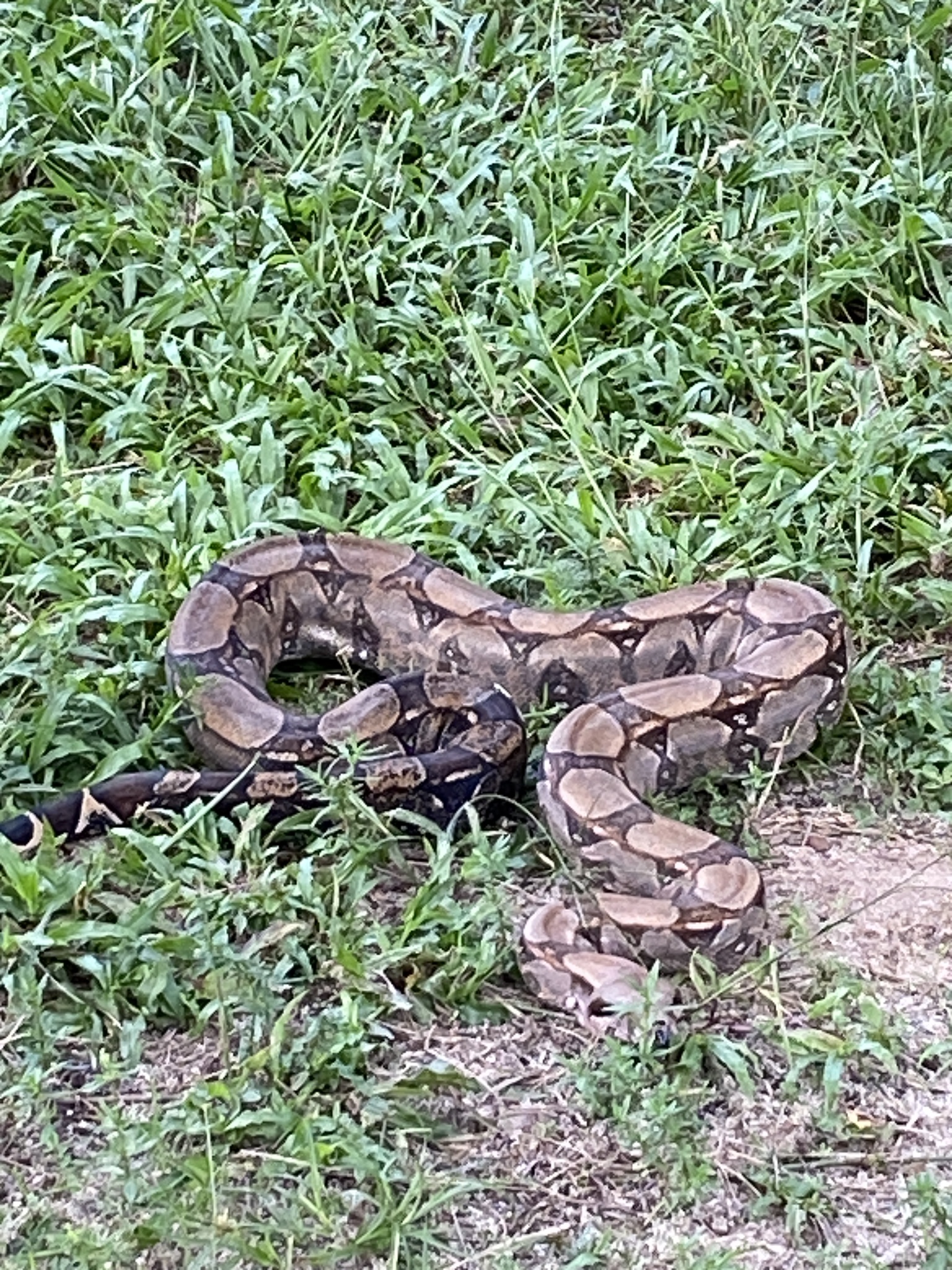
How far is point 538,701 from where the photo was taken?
5070 millimetres

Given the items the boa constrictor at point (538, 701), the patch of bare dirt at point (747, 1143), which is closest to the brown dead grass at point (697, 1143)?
the patch of bare dirt at point (747, 1143)

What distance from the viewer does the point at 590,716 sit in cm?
472

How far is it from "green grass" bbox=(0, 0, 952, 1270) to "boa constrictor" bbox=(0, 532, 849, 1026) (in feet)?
0.45

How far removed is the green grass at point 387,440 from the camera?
3.71m

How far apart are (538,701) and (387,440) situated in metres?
1.32

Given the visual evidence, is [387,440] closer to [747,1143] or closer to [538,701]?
[538,701]

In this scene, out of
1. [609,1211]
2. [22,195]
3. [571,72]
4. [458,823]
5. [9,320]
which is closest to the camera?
[609,1211]

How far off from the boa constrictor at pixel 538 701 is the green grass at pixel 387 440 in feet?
0.45

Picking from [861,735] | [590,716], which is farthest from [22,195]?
[861,735]

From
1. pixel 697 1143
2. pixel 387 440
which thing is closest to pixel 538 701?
pixel 387 440

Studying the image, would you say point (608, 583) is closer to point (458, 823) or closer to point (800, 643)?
point (800, 643)

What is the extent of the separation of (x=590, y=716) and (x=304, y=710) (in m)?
0.93

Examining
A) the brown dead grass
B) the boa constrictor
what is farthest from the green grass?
the boa constrictor

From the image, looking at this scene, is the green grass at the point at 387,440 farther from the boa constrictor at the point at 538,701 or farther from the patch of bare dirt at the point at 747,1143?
the boa constrictor at the point at 538,701
